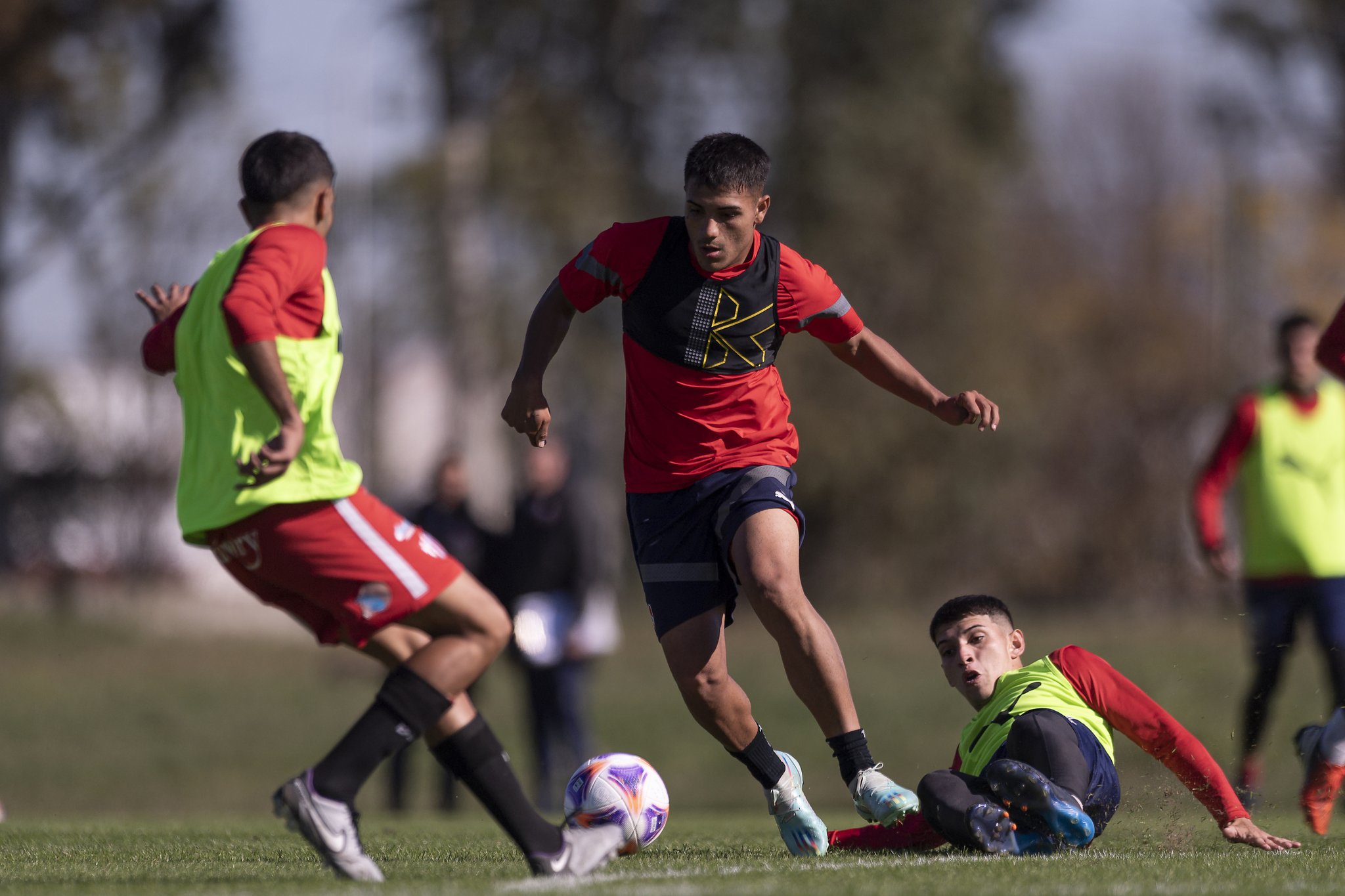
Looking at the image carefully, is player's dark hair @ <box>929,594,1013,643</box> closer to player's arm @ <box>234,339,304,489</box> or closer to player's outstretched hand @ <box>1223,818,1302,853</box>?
player's outstretched hand @ <box>1223,818,1302,853</box>

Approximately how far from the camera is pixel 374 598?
14.3 feet

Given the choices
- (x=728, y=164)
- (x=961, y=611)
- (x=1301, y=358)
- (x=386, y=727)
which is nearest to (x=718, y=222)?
(x=728, y=164)

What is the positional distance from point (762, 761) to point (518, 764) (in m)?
11.2

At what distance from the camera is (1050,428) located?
32156 millimetres

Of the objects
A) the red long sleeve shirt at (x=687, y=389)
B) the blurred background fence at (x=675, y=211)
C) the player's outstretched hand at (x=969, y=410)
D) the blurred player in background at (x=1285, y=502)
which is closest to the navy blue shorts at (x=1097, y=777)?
the player's outstretched hand at (x=969, y=410)

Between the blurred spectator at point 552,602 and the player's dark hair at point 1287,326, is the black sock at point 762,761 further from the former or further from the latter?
the blurred spectator at point 552,602

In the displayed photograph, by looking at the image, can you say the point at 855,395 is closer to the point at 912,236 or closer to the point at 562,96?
the point at 912,236

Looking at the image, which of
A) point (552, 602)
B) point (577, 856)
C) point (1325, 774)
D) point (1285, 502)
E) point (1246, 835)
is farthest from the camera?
point (552, 602)

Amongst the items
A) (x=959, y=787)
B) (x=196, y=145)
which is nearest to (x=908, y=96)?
(x=196, y=145)

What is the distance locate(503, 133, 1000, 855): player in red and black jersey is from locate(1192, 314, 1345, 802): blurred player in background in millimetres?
3550

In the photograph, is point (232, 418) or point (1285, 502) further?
point (1285, 502)

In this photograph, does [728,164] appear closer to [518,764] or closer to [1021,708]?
[1021,708]

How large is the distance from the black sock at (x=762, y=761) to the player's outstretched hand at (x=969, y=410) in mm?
1268

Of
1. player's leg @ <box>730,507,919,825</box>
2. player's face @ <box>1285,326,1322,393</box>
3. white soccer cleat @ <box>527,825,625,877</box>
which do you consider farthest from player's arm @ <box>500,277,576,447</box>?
player's face @ <box>1285,326,1322,393</box>
